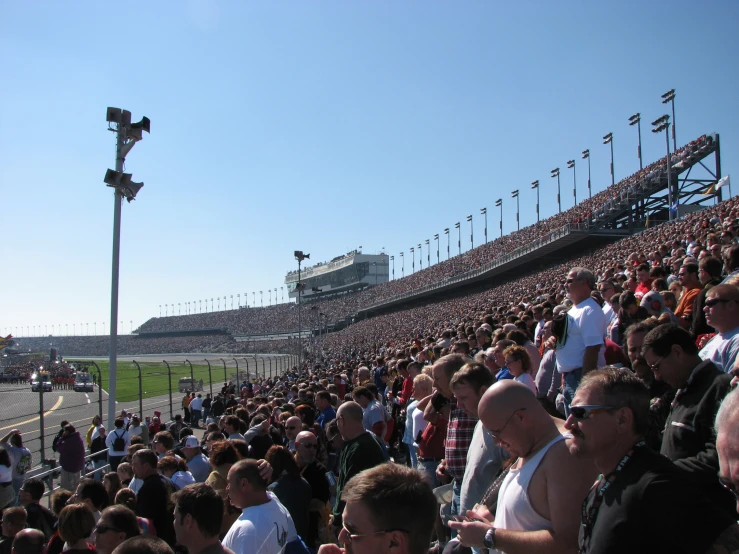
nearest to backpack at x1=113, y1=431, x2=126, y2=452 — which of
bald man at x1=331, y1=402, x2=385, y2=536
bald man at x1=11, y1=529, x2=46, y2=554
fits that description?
bald man at x1=11, y1=529, x2=46, y2=554

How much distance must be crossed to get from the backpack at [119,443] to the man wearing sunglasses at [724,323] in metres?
9.96

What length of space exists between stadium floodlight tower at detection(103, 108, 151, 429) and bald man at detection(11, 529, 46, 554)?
762cm

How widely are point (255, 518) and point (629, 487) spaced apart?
2328 millimetres

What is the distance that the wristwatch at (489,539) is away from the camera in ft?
7.93

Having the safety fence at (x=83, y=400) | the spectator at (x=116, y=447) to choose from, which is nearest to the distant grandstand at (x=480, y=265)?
the safety fence at (x=83, y=400)

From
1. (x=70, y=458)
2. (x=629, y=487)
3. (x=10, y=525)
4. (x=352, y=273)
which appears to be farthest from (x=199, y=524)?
(x=352, y=273)

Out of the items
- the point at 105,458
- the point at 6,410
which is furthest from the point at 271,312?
the point at 105,458

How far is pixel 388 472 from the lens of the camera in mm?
2225

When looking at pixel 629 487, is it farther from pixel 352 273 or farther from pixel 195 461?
pixel 352 273

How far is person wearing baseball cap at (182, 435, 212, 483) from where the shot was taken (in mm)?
6698

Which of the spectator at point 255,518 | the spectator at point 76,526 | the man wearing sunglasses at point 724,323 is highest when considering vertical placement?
the man wearing sunglasses at point 724,323

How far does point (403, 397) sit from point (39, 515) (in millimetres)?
4926

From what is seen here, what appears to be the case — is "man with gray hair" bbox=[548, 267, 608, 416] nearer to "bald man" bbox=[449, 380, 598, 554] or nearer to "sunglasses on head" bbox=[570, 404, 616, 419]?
"bald man" bbox=[449, 380, 598, 554]

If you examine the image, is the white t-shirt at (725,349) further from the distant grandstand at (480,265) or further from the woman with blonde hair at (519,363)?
the distant grandstand at (480,265)
